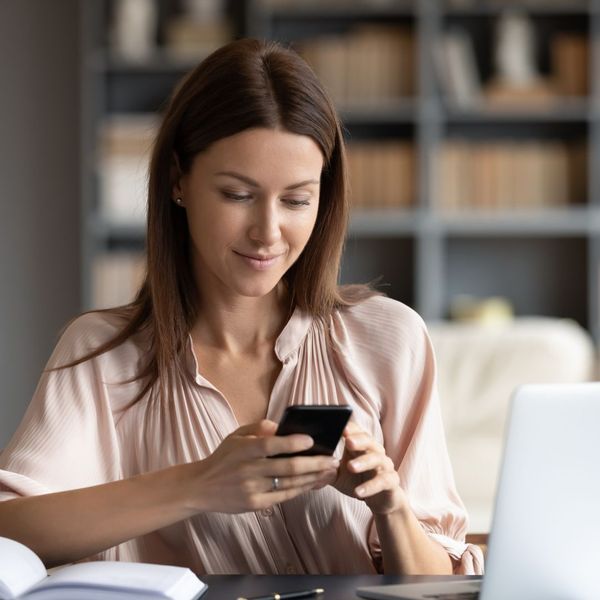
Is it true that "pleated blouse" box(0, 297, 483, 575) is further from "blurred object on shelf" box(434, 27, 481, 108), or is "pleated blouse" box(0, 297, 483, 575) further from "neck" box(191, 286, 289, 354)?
"blurred object on shelf" box(434, 27, 481, 108)

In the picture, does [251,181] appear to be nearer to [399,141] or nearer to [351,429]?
[351,429]

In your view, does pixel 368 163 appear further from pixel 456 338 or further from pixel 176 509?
pixel 176 509

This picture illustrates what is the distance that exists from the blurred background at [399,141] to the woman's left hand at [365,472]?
3.20 m

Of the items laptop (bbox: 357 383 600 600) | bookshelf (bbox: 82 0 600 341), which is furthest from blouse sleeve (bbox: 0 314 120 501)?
bookshelf (bbox: 82 0 600 341)

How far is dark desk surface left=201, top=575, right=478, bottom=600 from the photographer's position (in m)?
1.37

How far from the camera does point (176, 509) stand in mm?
1483

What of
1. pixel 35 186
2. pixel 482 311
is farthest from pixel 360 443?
pixel 35 186

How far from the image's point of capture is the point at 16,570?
51.7 inches

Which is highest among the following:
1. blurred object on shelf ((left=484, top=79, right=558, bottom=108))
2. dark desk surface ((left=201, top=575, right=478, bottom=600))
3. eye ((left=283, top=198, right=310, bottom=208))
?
blurred object on shelf ((left=484, top=79, right=558, bottom=108))

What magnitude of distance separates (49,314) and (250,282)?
3871 millimetres

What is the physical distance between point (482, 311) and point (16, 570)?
3734 millimetres

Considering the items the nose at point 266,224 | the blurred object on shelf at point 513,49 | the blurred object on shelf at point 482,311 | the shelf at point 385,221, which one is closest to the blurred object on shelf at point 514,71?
the blurred object on shelf at point 513,49

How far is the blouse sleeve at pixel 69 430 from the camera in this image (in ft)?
5.51

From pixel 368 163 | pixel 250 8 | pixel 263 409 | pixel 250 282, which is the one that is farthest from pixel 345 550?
pixel 250 8
